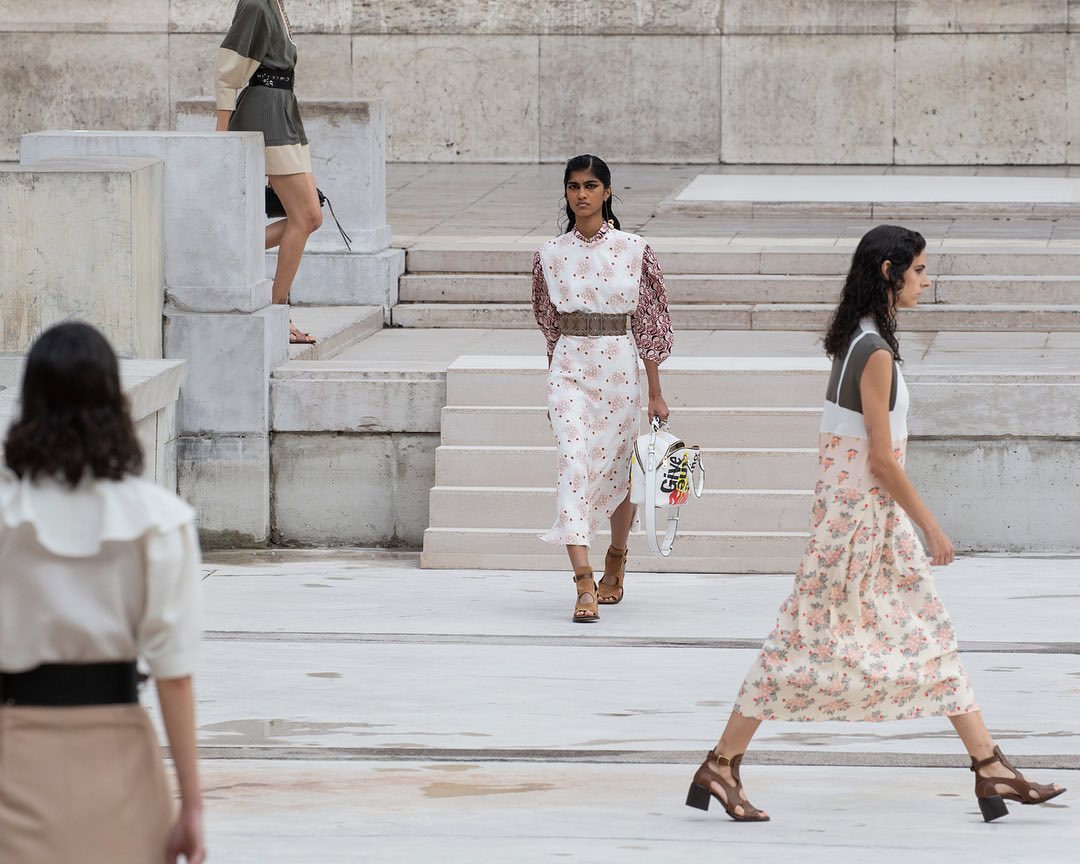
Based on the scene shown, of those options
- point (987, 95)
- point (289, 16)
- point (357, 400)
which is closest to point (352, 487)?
point (357, 400)

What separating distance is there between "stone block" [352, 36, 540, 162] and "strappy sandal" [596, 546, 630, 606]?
1212 cm

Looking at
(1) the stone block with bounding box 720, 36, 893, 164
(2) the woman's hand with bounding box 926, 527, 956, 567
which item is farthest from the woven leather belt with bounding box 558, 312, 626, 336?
(1) the stone block with bounding box 720, 36, 893, 164

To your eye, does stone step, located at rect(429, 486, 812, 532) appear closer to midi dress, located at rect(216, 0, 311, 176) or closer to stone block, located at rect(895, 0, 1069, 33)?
midi dress, located at rect(216, 0, 311, 176)

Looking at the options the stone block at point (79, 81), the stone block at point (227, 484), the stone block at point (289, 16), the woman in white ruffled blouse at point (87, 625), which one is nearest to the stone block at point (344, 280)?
the stone block at point (227, 484)

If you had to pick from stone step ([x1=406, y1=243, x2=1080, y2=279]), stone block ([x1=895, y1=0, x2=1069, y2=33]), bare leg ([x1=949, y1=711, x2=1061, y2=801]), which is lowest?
bare leg ([x1=949, y1=711, x2=1061, y2=801])

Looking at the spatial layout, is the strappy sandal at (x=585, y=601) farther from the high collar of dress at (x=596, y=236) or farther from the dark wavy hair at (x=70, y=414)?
the dark wavy hair at (x=70, y=414)

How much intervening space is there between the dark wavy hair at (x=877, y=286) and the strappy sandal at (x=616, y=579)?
10.0 ft

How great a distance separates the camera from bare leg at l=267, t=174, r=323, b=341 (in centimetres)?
1060

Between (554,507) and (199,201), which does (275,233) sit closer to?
(199,201)

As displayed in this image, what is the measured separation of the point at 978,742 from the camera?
545 cm

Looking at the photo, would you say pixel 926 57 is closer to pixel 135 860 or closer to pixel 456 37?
pixel 456 37

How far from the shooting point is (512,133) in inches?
798

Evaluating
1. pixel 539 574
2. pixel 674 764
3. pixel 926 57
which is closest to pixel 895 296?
pixel 674 764

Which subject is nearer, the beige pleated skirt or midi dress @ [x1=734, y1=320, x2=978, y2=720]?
the beige pleated skirt
